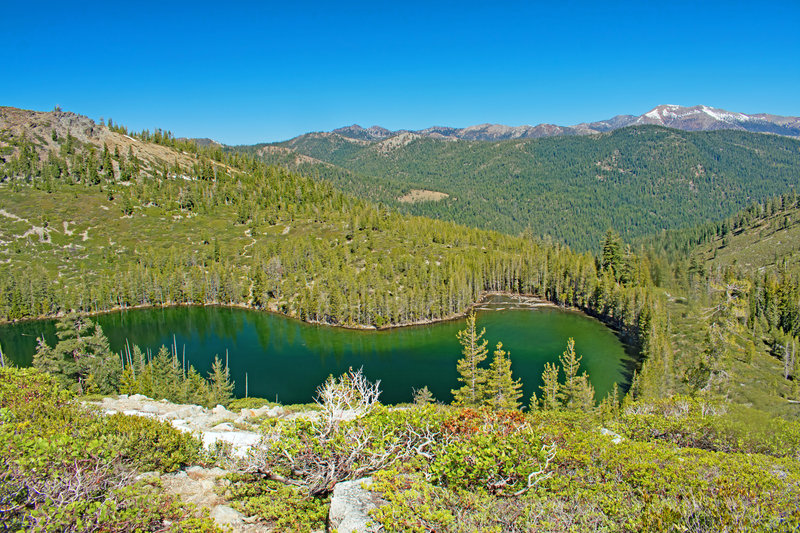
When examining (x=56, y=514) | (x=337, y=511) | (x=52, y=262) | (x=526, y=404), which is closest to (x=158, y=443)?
(x=56, y=514)

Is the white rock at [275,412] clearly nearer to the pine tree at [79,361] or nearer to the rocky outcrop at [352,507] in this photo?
the rocky outcrop at [352,507]

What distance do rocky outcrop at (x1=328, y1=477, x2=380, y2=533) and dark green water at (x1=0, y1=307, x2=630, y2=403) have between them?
52.1 m

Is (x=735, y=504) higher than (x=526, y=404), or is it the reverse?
(x=735, y=504)

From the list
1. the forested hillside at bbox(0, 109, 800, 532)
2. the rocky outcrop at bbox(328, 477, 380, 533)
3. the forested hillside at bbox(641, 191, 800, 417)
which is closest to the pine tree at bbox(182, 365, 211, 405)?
the forested hillside at bbox(0, 109, 800, 532)

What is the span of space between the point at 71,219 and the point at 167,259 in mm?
43897

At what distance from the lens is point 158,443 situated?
57.5 feet

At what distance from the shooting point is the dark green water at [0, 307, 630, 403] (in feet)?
237

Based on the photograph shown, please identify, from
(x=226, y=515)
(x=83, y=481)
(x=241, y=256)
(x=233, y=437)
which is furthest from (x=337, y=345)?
(x=83, y=481)

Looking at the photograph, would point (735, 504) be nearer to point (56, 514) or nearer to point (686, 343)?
point (56, 514)

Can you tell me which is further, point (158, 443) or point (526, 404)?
point (526, 404)

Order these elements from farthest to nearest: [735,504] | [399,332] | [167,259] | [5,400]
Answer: [167,259], [399,332], [5,400], [735,504]

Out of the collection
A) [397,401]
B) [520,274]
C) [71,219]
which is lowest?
[397,401]

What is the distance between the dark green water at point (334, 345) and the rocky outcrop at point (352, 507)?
5214 centimetres

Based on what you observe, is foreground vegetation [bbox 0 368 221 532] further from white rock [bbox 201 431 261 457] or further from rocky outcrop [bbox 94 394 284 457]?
rocky outcrop [bbox 94 394 284 457]
